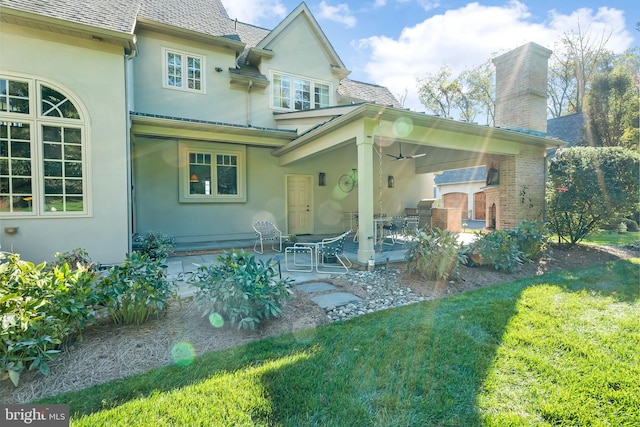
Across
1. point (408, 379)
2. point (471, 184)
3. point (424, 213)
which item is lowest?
point (408, 379)

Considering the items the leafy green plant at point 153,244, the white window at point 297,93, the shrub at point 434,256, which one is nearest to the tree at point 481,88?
the white window at point 297,93

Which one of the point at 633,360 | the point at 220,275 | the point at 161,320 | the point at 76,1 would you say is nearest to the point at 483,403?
the point at 633,360

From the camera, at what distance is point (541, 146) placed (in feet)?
29.6

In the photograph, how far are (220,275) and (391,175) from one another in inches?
388

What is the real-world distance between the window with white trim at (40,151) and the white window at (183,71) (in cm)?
374

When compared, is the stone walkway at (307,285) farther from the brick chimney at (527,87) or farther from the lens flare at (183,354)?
the brick chimney at (527,87)

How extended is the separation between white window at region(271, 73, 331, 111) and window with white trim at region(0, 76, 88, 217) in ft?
19.8

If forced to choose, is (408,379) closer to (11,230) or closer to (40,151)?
(11,230)

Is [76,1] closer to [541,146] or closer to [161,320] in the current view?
[161,320]

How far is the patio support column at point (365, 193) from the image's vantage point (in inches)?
232

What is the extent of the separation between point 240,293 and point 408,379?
6.42 ft

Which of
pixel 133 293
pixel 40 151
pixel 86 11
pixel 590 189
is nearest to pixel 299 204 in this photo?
pixel 40 151

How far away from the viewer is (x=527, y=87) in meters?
9.88

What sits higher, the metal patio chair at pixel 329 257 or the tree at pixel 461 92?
the tree at pixel 461 92
